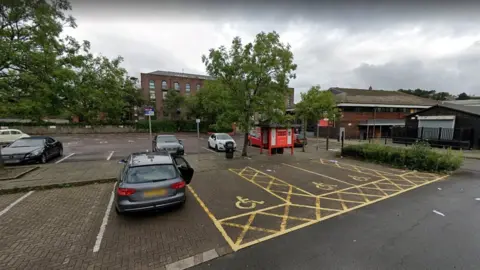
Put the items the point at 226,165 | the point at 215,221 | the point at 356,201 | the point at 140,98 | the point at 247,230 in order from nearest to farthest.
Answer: the point at 247,230, the point at 215,221, the point at 356,201, the point at 226,165, the point at 140,98

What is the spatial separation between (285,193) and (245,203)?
1.61m

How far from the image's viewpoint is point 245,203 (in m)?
5.65

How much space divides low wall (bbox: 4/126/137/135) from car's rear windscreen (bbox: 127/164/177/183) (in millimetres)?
34761

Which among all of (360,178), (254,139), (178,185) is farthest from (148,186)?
(254,139)

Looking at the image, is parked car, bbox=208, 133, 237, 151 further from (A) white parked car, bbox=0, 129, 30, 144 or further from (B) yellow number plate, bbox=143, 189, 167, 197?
(A) white parked car, bbox=0, 129, 30, 144

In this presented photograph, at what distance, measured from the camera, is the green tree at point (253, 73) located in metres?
11.2

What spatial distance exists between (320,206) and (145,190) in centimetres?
464

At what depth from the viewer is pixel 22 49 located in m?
6.95

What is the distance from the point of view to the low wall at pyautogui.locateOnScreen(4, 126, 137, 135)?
93.8 ft

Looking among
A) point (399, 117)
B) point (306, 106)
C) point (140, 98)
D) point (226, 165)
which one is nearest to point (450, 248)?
point (226, 165)

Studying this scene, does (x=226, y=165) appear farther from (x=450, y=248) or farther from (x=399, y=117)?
(x=399, y=117)

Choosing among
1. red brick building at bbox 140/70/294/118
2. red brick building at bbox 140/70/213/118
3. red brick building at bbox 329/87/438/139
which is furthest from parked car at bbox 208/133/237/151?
red brick building at bbox 140/70/213/118

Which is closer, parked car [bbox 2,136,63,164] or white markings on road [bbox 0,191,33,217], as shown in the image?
white markings on road [bbox 0,191,33,217]

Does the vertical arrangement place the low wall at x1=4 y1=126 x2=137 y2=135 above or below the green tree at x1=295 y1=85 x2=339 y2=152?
below
